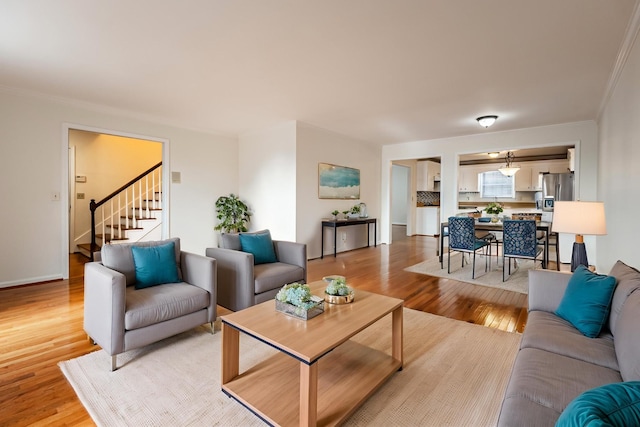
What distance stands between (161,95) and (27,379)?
347 cm

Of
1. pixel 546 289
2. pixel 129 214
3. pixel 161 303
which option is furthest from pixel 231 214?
pixel 546 289

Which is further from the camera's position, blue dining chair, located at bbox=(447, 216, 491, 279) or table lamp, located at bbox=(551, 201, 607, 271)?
blue dining chair, located at bbox=(447, 216, 491, 279)

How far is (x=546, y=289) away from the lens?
216 cm

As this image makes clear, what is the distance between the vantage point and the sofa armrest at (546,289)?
2.11m

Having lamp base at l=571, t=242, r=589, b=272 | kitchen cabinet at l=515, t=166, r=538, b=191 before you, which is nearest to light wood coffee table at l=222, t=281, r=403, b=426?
lamp base at l=571, t=242, r=589, b=272

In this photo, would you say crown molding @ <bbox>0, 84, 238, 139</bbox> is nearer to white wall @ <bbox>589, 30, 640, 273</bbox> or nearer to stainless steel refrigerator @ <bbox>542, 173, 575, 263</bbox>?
white wall @ <bbox>589, 30, 640, 273</bbox>

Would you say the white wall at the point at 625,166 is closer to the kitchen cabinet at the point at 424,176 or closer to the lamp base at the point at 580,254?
the lamp base at the point at 580,254

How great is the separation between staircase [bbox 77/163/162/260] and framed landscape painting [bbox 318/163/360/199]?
3.19 m

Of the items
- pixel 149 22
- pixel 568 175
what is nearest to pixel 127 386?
pixel 149 22

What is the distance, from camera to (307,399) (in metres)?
1.38

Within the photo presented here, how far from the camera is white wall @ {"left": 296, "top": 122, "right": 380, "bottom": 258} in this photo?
18.7 feet

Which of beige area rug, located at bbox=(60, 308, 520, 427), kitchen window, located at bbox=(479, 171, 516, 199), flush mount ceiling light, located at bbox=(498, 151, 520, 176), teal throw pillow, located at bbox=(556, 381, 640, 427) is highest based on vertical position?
flush mount ceiling light, located at bbox=(498, 151, 520, 176)

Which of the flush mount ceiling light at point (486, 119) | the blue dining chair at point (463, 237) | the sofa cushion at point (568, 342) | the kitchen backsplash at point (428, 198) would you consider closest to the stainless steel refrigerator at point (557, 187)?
the kitchen backsplash at point (428, 198)

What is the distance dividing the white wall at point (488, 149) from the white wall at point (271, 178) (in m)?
3.02
